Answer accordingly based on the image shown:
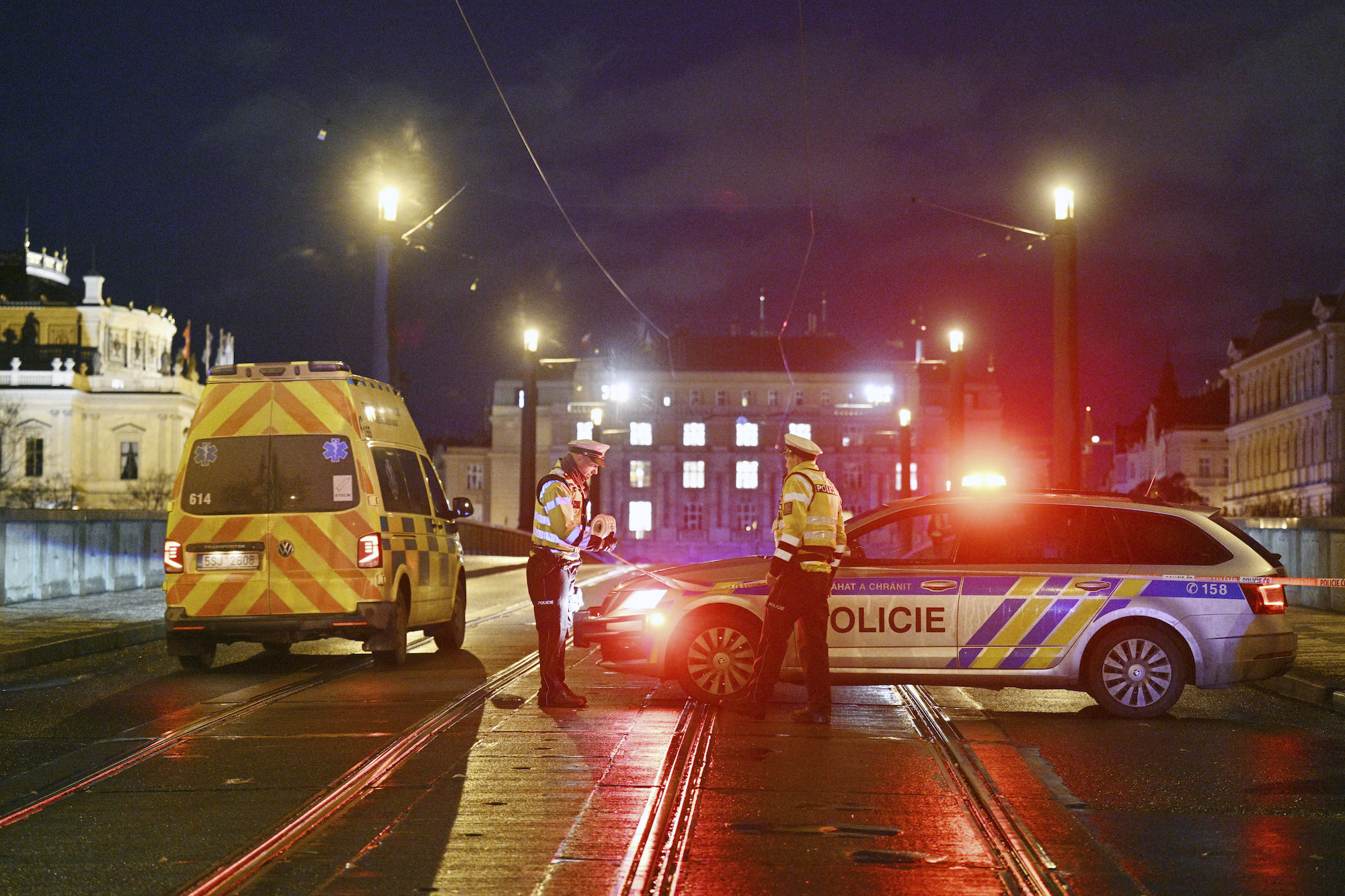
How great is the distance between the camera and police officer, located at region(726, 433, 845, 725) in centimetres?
941

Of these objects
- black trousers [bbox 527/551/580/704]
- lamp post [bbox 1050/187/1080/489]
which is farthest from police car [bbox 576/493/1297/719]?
lamp post [bbox 1050/187/1080/489]

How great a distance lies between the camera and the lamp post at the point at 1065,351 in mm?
18484

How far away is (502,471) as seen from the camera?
115875mm

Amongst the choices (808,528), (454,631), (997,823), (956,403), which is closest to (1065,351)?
(454,631)

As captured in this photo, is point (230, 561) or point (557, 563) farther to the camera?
point (230, 561)

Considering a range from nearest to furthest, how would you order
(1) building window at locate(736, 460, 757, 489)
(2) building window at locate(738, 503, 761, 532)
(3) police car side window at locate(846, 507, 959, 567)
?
(3) police car side window at locate(846, 507, 959, 567) → (2) building window at locate(738, 503, 761, 532) → (1) building window at locate(736, 460, 757, 489)

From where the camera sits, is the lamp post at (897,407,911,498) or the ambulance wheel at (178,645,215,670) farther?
the lamp post at (897,407,911,498)

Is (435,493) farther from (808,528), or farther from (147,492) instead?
(147,492)

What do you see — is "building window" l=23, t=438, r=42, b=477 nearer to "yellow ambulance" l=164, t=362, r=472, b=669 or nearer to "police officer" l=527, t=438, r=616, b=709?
"yellow ambulance" l=164, t=362, r=472, b=669

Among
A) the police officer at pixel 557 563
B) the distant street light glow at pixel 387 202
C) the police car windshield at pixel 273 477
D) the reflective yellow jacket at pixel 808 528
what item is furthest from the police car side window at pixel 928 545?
the distant street light glow at pixel 387 202

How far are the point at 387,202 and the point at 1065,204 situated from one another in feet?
30.9

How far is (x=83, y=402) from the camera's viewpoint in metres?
104

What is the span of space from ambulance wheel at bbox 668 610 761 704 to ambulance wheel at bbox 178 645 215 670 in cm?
497

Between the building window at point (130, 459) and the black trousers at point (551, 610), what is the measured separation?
99.7m
